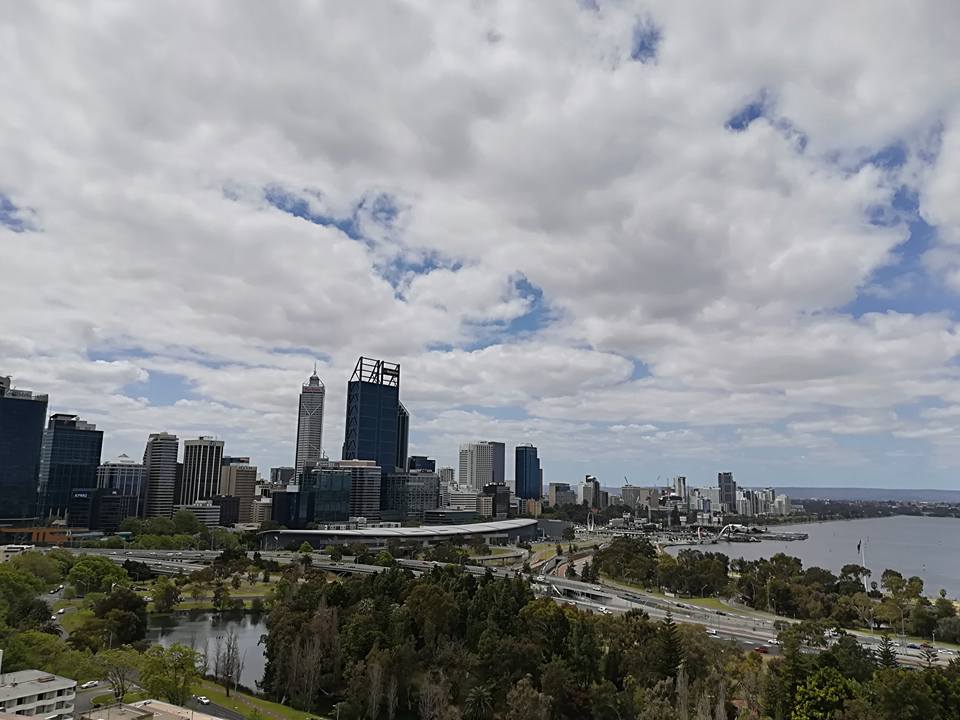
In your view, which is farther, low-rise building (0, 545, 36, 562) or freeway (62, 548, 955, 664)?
low-rise building (0, 545, 36, 562)

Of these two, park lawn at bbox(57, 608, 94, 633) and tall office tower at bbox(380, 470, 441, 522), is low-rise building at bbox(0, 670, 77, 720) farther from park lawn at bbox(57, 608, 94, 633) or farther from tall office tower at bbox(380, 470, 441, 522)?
tall office tower at bbox(380, 470, 441, 522)

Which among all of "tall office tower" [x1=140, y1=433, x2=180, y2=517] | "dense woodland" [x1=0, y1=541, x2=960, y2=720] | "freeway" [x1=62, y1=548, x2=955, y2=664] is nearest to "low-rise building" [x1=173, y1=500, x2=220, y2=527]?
"tall office tower" [x1=140, y1=433, x2=180, y2=517]

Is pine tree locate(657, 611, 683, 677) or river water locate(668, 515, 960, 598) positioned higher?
pine tree locate(657, 611, 683, 677)

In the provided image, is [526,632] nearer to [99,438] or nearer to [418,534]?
[418,534]

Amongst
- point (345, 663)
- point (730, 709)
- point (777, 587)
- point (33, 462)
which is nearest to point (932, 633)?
point (777, 587)

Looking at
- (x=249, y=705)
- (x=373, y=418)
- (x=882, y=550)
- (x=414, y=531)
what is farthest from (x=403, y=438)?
(x=249, y=705)

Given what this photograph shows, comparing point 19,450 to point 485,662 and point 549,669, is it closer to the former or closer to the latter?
point 485,662
